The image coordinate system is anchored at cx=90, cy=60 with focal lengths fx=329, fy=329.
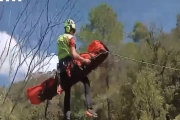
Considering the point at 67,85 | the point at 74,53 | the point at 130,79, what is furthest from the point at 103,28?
the point at 74,53

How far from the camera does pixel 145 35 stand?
16.6 metres

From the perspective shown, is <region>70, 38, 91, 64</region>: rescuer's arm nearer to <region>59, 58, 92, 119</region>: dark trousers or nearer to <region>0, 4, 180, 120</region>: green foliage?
<region>59, 58, 92, 119</region>: dark trousers

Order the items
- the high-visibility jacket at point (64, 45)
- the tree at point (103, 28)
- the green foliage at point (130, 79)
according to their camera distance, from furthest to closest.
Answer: the tree at point (103, 28)
the green foliage at point (130, 79)
the high-visibility jacket at point (64, 45)

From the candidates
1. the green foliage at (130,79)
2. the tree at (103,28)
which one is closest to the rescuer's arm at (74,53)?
the green foliage at (130,79)

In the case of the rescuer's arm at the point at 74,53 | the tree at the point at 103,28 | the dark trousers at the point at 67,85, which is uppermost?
the tree at the point at 103,28

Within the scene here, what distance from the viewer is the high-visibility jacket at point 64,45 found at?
3.62m

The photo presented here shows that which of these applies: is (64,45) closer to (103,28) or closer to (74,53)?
(74,53)

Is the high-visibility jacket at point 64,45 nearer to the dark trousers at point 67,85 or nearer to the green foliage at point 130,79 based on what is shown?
the dark trousers at point 67,85

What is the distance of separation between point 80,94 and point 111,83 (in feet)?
7.18

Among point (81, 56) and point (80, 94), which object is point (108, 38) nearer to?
point (80, 94)

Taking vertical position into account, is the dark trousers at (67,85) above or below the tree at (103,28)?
below

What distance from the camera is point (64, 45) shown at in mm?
3639

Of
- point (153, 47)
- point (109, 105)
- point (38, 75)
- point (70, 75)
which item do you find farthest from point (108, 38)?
point (70, 75)

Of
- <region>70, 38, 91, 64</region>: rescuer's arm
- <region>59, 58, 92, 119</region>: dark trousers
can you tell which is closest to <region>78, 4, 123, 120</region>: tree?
<region>59, 58, 92, 119</region>: dark trousers
